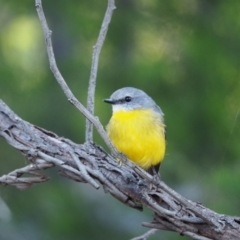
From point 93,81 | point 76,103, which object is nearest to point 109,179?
point 76,103

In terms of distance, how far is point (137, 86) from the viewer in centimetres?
586

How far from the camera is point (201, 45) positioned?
5566mm

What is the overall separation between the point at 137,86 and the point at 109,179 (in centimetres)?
364

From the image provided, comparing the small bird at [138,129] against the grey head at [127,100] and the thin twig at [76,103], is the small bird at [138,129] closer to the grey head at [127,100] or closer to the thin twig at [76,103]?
the grey head at [127,100]

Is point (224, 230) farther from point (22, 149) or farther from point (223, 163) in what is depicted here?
point (223, 163)

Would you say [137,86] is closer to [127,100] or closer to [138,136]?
[127,100]

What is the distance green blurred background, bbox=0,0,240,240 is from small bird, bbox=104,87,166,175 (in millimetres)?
850

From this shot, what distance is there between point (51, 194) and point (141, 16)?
70.9 inches

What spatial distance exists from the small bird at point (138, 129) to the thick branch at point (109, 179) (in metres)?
1.53

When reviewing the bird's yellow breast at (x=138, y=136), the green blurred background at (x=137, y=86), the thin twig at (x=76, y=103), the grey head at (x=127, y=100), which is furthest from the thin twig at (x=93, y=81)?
the green blurred background at (x=137, y=86)

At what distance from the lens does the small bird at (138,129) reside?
3852 mm

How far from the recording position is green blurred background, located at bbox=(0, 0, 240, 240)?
5.48m

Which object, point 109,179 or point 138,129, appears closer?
point 109,179

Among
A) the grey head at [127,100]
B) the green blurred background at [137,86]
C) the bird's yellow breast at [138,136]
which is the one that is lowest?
the bird's yellow breast at [138,136]
